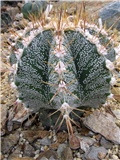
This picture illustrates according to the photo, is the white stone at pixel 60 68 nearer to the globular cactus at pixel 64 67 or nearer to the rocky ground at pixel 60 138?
the globular cactus at pixel 64 67

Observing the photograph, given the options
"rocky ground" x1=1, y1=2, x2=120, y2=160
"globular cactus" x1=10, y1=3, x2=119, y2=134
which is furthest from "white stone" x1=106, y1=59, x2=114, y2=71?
"rocky ground" x1=1, y1=2, x2=120, y2=160

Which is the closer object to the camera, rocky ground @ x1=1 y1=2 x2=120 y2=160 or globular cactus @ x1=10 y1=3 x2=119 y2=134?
globular cactus @ x1=10 y1=3 x2=119 y2=134

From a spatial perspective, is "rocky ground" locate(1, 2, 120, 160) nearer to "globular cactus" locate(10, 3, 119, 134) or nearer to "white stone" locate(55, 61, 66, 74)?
"globular cactus" locate(10, 3, 119, 134)

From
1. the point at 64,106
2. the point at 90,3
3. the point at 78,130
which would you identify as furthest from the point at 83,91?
the point at 90,3

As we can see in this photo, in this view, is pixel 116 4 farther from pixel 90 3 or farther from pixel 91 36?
pixel 91 36

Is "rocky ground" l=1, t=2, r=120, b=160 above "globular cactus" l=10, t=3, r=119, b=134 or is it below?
below

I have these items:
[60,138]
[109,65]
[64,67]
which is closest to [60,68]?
[64,67]

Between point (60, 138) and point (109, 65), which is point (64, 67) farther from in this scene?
point (60, 138)

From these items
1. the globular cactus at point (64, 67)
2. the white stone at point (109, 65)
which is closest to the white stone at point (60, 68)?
the globular cactus at point (64, 67)
